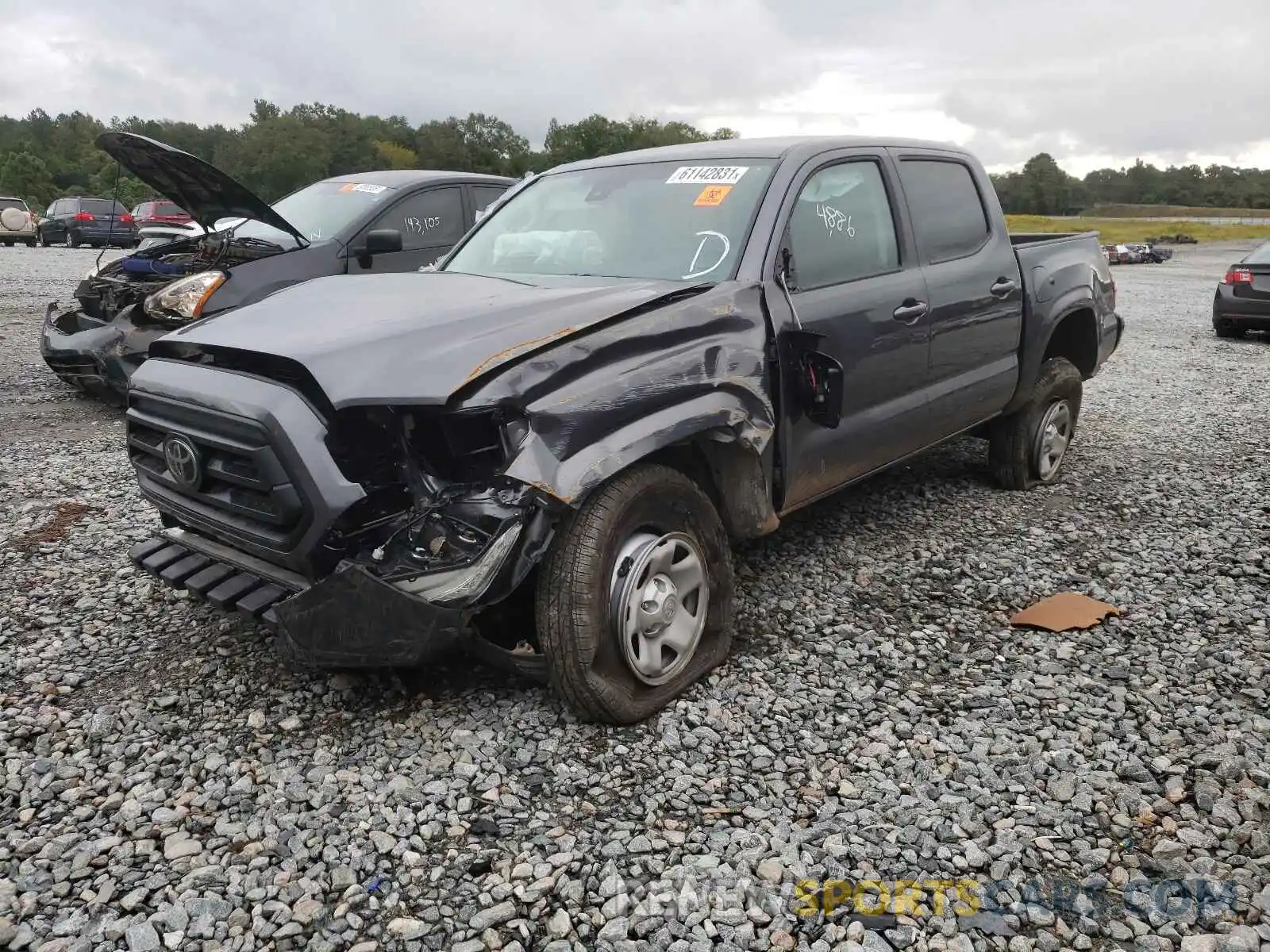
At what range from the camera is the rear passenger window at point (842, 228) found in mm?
3729

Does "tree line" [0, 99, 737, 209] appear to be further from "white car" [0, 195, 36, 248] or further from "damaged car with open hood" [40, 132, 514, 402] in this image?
"damaged car with open hood" [40, 132, 514, 402]

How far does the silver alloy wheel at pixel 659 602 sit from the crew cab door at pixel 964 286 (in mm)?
1844

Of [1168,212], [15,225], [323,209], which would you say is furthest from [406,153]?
[323,209]

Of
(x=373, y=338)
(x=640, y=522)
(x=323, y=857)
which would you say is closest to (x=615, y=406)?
(x=640, y=522)

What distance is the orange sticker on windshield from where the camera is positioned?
3.75m

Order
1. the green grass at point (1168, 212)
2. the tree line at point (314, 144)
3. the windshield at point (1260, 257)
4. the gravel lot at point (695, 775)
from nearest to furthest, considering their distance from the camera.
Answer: the gravel lot at point (695, 775)
the windshield at point (1260, 257)
the tree line at point (314, 144)
the green grass at point (1168, 212)

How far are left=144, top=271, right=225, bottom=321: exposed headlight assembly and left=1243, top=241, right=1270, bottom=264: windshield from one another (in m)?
13.1

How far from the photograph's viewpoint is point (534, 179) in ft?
15.1

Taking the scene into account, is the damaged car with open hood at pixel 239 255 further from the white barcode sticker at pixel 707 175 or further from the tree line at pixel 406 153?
the tree line at pixel 406 153

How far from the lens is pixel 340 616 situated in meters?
2.63

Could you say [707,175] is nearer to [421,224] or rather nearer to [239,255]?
[421,224]

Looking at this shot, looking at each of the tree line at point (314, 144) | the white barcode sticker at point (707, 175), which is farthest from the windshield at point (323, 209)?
the tree line at point (314, 144)

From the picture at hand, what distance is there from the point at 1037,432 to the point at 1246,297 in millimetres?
9491

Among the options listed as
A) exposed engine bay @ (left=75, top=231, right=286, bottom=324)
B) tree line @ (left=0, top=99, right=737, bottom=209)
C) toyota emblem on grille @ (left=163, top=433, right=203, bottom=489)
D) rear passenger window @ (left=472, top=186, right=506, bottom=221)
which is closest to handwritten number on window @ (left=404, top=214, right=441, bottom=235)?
rear passenger window @ (left=472, top=186, right=506, bottom=221)
